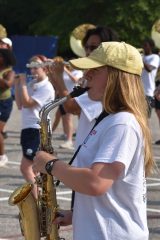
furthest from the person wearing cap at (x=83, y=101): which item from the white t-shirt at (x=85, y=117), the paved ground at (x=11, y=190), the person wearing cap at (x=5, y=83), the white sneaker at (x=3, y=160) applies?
the white sneaker at (x=3, y=160)

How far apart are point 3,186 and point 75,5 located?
23639 millimetres

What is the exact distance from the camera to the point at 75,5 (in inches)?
1220

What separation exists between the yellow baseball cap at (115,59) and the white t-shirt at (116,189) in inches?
8.4

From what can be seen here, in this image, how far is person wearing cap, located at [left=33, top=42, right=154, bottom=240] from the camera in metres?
3.02

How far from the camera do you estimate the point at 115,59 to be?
314 centimetres

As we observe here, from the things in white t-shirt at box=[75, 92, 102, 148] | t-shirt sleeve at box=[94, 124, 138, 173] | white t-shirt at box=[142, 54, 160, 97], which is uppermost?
t-shirt sleeve at box=[94, 124, 138, 173]

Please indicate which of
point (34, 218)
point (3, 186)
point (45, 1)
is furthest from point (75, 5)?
point (34, 218)

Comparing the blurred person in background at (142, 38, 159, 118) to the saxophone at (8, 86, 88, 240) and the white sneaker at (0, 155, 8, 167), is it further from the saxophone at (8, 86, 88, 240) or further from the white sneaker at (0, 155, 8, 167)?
the saxophone at (8, 86, 88, 240)

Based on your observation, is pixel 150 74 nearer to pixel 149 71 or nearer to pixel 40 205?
pixel 149 71

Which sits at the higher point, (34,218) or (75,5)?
(34,218)

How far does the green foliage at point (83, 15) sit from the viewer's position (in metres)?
29.8

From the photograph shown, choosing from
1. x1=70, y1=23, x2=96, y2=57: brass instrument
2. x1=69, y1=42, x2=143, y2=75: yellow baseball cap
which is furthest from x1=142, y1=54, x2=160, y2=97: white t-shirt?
x1=69, y1=42, x2=143, y2=75: yellow baseball cap

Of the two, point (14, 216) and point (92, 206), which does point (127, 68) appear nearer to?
point (92, 206)

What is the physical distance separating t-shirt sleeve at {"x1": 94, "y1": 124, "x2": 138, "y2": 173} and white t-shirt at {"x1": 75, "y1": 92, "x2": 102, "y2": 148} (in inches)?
47.8
